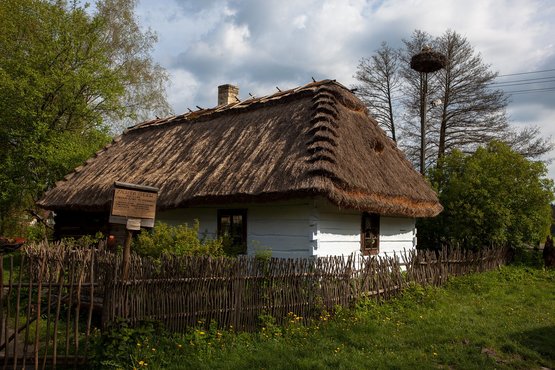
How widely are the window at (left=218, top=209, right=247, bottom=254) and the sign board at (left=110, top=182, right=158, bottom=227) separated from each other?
392 centimetres

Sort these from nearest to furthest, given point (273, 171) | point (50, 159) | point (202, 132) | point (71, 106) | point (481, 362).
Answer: point (481, 362) < point (273, 171) < point (202, 132) < point (50, 159) < point (71, 106)

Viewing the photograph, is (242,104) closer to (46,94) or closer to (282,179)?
(282,179)

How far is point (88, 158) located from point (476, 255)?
1389 centimetres

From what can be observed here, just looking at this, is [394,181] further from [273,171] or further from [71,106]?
[71,106]

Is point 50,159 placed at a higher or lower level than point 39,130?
lower

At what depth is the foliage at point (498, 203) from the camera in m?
14.5


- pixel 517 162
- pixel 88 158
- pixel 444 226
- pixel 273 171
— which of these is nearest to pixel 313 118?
pixel 273 171

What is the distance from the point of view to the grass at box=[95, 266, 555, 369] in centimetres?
566

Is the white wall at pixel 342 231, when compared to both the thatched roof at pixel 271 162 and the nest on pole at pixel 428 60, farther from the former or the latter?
the nest on pole at pixel 428 60

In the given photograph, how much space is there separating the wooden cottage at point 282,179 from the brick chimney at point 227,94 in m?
2.41

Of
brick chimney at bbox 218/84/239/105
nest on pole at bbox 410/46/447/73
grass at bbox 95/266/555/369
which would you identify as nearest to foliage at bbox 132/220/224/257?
grass at bbox 95/266/555/369

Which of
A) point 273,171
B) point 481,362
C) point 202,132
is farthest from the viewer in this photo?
point 202,132

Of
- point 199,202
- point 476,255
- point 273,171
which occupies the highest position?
point 273,171

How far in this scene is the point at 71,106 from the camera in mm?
18016
